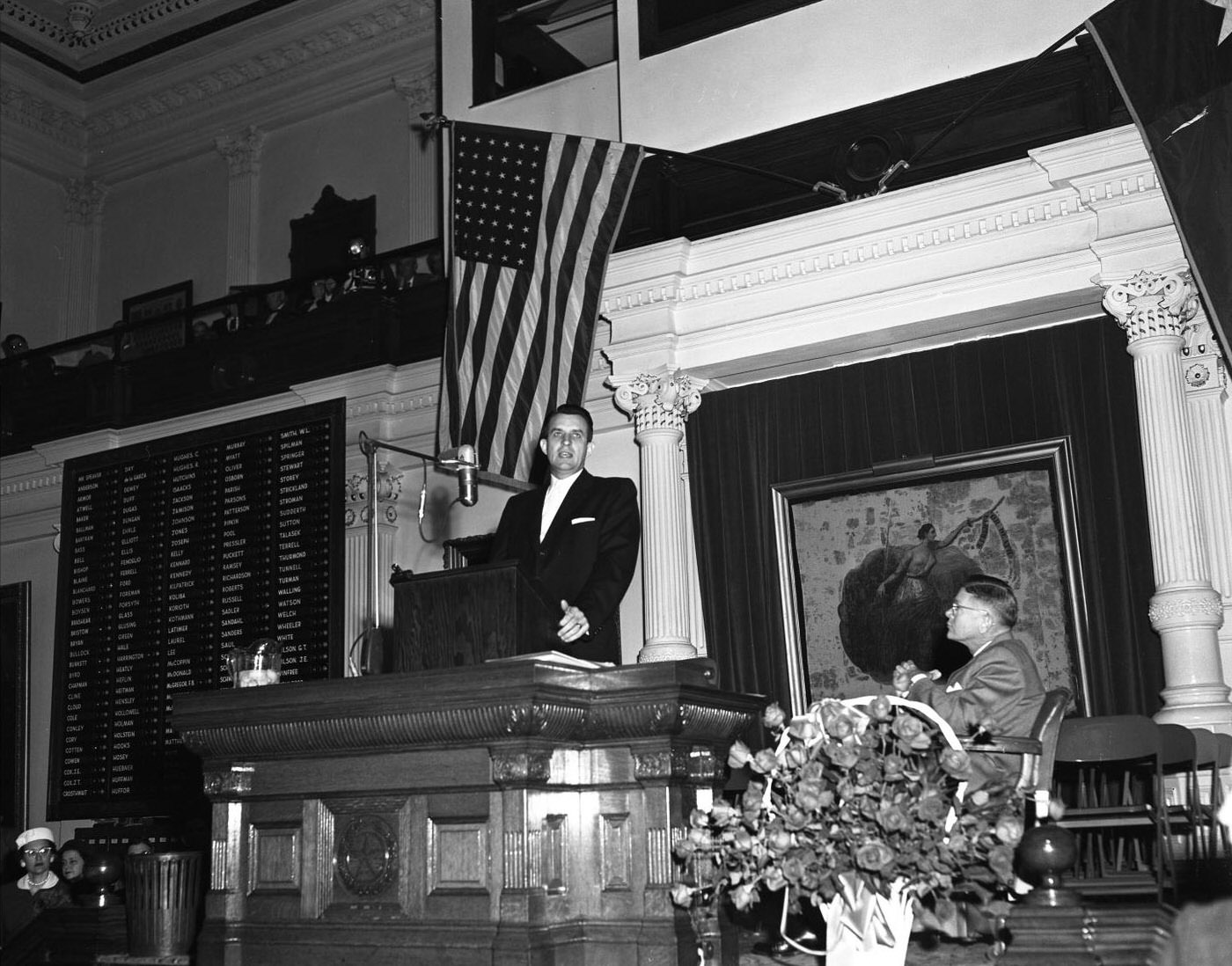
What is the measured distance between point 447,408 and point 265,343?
2325 mm

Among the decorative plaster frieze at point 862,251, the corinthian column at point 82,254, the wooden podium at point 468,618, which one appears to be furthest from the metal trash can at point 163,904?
the corinthian column at point 82,254

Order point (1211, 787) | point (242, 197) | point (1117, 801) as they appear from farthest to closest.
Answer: point (242, 197)
point (1117, 801)
point (1211, 787)

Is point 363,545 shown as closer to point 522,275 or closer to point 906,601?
point 522,275

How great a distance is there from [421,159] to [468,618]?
31.0ft

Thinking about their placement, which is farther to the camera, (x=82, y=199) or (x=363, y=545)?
(x=82, y=199)

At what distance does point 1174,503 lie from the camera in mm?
6996

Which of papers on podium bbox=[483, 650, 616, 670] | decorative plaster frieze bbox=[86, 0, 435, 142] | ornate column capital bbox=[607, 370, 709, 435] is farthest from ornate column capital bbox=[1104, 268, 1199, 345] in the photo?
decorative plaster frieze bbox=[86, 0, 435, 142]

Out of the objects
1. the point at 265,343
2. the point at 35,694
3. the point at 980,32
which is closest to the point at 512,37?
the point at 265,343

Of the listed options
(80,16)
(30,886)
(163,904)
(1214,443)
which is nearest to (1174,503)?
(1214,443)

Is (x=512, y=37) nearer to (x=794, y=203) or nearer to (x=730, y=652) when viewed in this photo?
(x=794, y=203)

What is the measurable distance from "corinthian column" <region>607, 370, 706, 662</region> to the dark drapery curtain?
0.56ft

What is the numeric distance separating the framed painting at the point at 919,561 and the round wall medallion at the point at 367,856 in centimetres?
446

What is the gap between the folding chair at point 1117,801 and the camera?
4801 mm

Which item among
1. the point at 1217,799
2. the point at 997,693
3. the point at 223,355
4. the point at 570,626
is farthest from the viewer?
the point at 223,355
